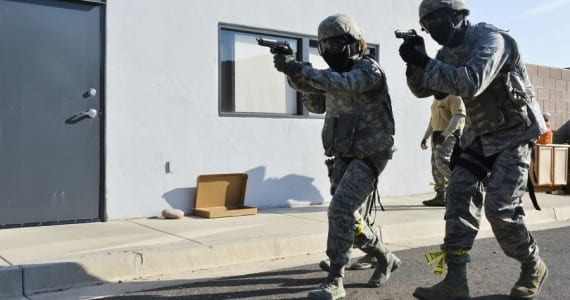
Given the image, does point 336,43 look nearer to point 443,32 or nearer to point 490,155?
point 443,32

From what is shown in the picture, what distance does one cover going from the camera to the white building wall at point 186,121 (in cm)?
614

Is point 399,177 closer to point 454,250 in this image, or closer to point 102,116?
point 102,116

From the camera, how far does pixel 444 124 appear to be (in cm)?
724

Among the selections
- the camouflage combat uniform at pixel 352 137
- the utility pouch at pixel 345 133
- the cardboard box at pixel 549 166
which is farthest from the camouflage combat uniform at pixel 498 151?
the cardboard box at pixel 549 166

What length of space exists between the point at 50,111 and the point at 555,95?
9.20 m

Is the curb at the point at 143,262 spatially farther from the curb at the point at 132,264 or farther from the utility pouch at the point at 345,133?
the utility pouch at the point at 345,133

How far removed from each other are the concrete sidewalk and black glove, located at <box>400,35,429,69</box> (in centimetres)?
244

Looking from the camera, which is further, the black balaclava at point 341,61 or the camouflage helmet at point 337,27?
the black balaclava at point 341,61

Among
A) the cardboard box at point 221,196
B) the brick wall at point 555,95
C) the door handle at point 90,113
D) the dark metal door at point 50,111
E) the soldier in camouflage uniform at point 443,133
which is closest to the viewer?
the dark metal door at point 50,111

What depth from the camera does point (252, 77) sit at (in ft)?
23.8

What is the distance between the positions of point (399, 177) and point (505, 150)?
501 centimetres

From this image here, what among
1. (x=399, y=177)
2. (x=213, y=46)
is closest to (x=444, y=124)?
(x=399, y=177)

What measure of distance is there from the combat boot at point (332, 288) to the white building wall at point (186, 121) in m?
3.19

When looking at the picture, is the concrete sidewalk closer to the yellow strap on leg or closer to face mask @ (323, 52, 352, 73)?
the yellow strap on leg
